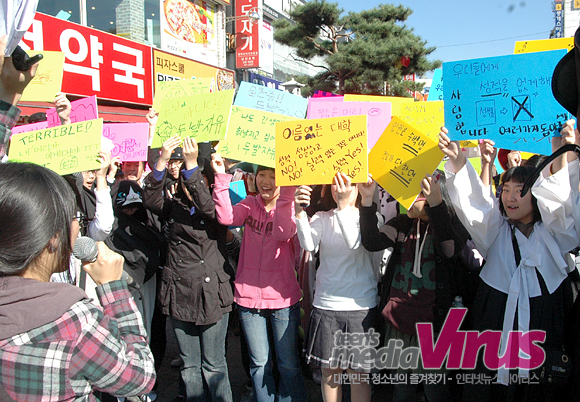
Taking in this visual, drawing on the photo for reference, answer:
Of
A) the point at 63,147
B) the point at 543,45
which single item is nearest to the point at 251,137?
the point at 63,147

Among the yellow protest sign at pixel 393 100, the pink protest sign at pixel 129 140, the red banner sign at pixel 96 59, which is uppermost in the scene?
the red banner sign at pixel 96 59

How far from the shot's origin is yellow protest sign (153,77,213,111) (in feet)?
10.2

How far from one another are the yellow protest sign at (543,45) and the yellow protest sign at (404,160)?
43.5 inches

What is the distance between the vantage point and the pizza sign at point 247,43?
13805 mm

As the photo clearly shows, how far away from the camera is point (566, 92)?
0.99 m

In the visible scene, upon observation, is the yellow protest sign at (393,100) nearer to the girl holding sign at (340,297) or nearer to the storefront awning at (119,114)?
the girl holding sign at (340,297)

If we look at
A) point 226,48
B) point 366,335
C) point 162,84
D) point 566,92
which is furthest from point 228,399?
point 226,48

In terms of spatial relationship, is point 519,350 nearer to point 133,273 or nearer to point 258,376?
point 258,376

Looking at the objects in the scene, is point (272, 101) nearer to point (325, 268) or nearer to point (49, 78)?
point (325, 268)

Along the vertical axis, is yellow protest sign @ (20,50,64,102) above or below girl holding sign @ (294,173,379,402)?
above

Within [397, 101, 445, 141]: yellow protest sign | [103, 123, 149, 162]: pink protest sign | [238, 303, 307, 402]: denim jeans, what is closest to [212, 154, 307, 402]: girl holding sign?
[238, 303, 307, 402]: denim jeans

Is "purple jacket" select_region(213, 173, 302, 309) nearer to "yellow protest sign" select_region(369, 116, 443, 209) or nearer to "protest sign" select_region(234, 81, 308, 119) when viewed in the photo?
"yellow protest sign" select_region(369, 116, 443, 209)

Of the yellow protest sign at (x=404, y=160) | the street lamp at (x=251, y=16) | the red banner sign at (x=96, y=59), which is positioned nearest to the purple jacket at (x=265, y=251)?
the yellow protest sign at (x=404, y=160)

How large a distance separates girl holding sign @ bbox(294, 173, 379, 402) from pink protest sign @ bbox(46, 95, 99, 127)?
1.60 metres
